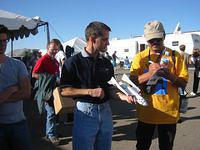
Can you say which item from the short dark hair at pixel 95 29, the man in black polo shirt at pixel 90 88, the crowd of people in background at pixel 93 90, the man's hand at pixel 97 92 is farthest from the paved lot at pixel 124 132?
the short dark hair at pixel 95 29

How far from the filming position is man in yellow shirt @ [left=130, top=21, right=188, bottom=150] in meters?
3.59

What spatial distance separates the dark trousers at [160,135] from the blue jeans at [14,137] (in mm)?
1332

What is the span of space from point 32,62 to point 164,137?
10079mm

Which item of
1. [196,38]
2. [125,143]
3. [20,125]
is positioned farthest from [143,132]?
[196,38]

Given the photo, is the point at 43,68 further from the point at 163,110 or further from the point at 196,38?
the point at 196,38

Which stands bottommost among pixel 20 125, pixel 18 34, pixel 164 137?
pixel 164 137

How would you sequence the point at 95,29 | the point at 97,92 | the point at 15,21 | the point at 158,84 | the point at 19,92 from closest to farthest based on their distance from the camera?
the point at 97,92 < the point at 95,29 < the point at 19,92 < the point at 158,84 < the point at 15,21

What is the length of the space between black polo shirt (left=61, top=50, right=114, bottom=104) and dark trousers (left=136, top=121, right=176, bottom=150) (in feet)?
2.79

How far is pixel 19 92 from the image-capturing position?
3195 mm

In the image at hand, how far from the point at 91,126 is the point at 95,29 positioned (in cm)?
91

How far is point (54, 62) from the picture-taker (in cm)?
608

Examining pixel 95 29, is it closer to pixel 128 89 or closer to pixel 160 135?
pixel 128 89

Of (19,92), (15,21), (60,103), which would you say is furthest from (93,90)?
(15,21)

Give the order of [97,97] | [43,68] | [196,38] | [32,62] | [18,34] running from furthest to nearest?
[196,38] → [32,62] → [18,34] → [43,68] → [97,97]
